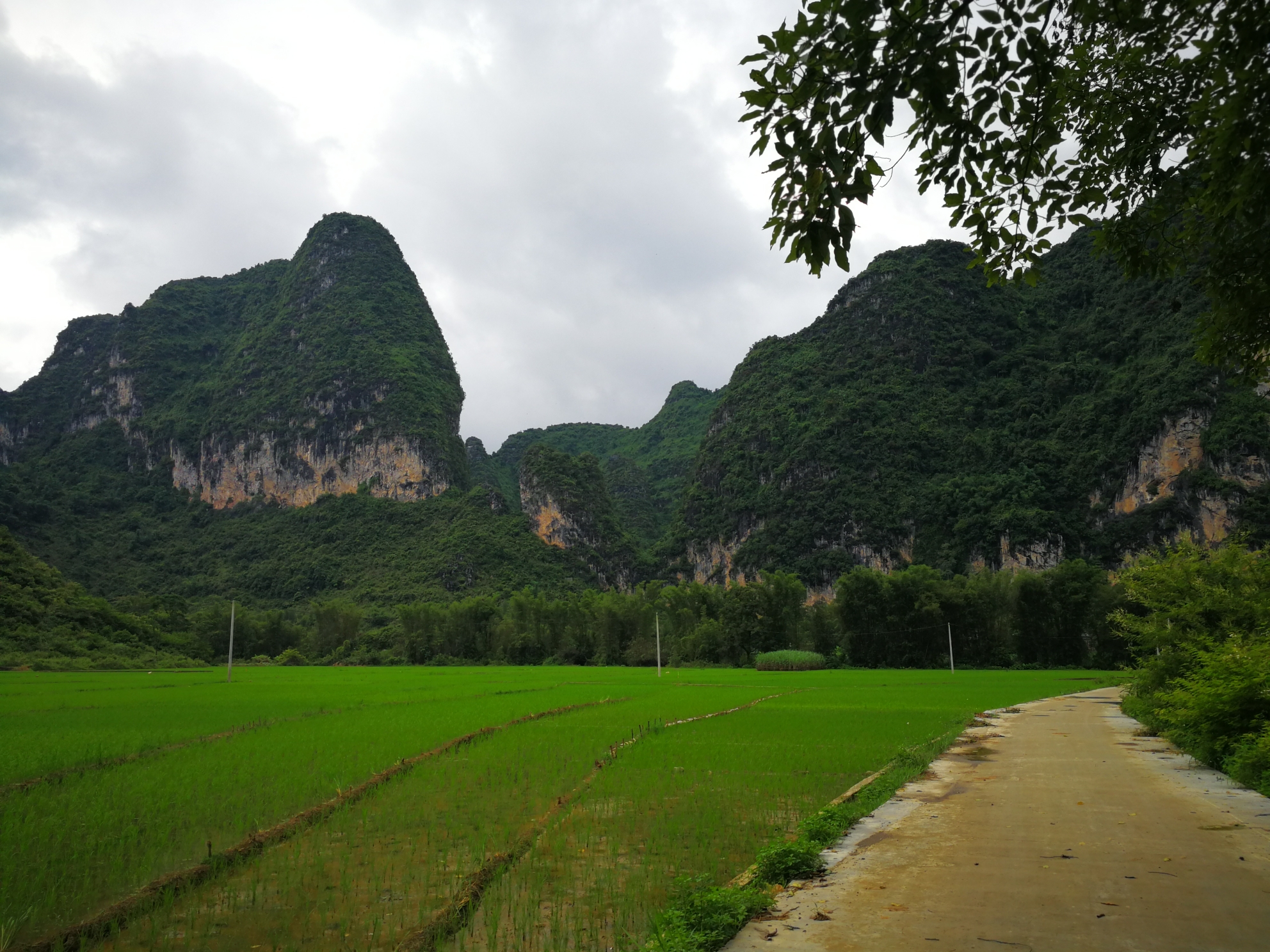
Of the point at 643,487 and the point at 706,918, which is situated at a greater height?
the point at 643,487

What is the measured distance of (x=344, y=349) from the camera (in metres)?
128

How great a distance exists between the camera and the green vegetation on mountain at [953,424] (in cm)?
7875

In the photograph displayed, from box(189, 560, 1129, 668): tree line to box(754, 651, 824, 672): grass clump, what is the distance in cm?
514

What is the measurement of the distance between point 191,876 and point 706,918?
3978 mm

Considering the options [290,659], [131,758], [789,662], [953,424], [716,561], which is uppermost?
[953,424]

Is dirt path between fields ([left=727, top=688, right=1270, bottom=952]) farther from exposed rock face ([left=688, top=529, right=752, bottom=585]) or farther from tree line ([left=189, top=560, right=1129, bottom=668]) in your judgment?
exposed rock face ([left=688, top=529, right=752, bottom=585])

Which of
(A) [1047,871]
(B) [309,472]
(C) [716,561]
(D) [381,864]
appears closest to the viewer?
(A) [1047,871]

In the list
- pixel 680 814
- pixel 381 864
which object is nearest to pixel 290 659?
pixel 680 814

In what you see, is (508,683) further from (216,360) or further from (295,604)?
(216,360)

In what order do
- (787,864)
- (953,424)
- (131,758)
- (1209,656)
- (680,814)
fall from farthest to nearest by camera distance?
(953,424) < (131,758) < (1209,656) < (680,814) < (787,864)

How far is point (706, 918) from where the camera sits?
12.7 feet

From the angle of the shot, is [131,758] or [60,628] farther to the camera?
[60,628]

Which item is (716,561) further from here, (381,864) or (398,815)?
(381,864)

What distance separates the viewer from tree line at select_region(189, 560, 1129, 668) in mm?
47281
